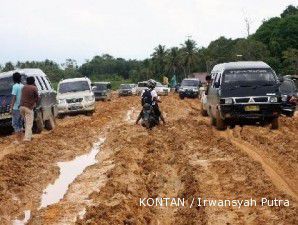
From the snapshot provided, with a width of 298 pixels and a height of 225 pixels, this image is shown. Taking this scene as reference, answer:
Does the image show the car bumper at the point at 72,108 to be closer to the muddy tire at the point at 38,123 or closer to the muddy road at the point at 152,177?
the muddy tire at the point at 38,123

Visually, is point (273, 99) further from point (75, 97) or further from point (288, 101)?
point (75, 97)

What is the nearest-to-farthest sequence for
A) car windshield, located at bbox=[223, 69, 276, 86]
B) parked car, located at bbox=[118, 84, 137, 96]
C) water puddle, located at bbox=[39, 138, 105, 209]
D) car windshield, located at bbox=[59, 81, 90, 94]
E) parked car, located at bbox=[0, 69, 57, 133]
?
water puddle, located at bbox=[39, 138, 105, 209]
car windshield, located at bbox=[223, 69, 276, 86]
parked car, located at bbox=[0, 69, 57, 133]
car windshield, located at bbox=[59, 81, 90, 94]
parked car, located at bbox=[118, 84, 137, 96]

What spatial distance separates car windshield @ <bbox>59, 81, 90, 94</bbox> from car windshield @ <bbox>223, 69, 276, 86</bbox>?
11.7 meters

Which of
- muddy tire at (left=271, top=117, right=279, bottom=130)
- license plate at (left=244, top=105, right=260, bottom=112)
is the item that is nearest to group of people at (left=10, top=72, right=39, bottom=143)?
license plate at (left=244, top=105, right=260, bottom=112)

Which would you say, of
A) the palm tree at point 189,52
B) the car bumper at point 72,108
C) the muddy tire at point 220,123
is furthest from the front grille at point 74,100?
the palm tree at point 189,52

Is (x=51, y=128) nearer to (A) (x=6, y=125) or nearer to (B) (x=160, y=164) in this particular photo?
(A) (x=6, y=125)

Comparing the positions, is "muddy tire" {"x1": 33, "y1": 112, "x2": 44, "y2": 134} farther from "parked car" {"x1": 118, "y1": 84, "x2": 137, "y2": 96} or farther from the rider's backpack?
"parked car" {"x1": 118, "y1": 84, "x2": 137, "y2": 96}

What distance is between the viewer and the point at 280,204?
7211mm

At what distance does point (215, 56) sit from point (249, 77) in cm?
7650

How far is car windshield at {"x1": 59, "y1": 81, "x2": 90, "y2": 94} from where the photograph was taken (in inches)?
1064

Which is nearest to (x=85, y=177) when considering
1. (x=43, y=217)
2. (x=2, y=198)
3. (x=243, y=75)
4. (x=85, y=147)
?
(x=2, y=198)

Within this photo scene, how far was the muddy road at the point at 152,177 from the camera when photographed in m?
→ 7.32

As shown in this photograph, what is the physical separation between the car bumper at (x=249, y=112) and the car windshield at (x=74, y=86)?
12.4m

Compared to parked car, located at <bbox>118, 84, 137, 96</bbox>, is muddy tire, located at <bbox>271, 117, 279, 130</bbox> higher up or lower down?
higher up
